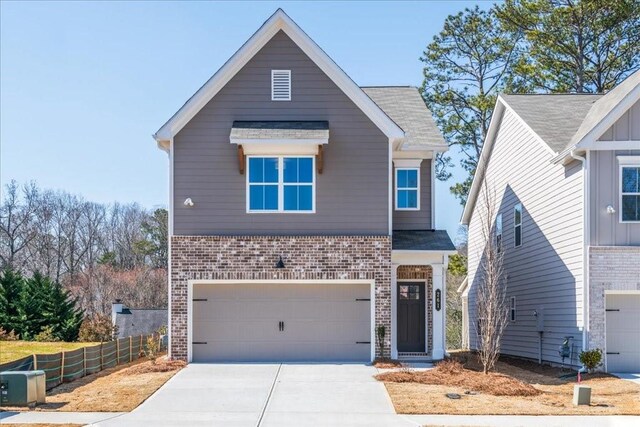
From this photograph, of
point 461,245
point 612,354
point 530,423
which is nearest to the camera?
point 530,423

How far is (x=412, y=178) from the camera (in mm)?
23219

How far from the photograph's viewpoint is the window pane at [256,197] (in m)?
21.0

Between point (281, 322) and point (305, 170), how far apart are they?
394 cm

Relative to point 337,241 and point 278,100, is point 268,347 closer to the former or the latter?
point 337,241

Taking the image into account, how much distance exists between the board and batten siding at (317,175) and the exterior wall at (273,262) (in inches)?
10.4

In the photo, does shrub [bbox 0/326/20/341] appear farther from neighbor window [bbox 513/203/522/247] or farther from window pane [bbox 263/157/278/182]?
neighbor window [bbox 513/203/522/247]

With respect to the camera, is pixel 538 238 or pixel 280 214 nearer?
pixel 280 214

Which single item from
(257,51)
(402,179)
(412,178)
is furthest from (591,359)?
(257,51)

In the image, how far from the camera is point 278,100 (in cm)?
2134

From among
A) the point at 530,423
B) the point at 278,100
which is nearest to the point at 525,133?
the point at 278,100

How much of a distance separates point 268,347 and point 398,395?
19.4 feet

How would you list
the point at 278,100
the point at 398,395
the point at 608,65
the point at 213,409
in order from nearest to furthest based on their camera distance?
1. the point at 213,409
2. the point at 398,395
3. the point at 278,100
4. the point at 608,65

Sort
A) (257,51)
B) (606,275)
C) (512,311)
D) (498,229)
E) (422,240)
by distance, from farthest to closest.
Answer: (498,229)
(512,311)
(422,240)
(257,51)
(606,275)

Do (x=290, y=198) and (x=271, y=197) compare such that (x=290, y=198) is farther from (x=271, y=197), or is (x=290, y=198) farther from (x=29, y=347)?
(x=29, y=347)
